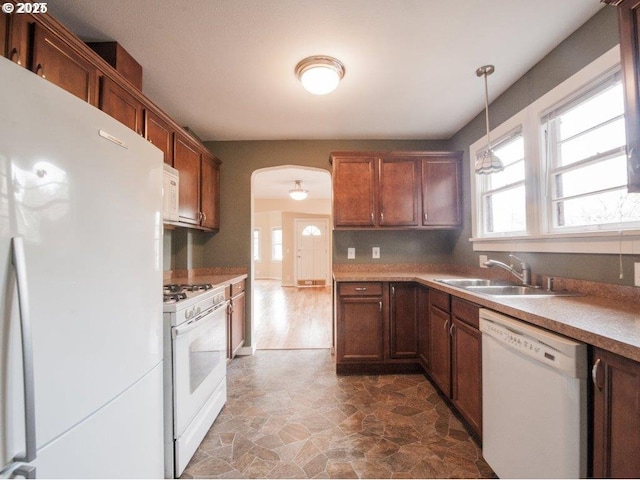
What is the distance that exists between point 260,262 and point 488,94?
29.3 ft

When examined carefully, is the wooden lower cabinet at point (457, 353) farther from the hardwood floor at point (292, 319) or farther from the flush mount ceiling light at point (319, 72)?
the flush mount ceiling light at point (319, 72)

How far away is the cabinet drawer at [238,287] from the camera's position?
284 cm

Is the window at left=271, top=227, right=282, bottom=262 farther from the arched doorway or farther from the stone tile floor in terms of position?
the stone tile floor

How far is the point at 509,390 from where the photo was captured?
127cm

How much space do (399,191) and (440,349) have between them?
1648mm

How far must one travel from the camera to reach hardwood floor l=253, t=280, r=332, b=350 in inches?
144

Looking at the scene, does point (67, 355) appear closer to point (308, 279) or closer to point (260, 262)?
point (308, 279)

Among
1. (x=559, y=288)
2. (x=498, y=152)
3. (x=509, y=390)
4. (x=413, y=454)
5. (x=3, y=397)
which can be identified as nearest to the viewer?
(x=3, y=397)

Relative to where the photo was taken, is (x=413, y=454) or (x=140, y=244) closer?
(x=140, y=244)

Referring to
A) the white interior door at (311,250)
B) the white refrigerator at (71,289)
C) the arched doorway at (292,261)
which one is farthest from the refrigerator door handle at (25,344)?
the white interior door at (311,250)

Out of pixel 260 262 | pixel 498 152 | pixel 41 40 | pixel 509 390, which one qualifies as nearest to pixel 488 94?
pixel 498 152

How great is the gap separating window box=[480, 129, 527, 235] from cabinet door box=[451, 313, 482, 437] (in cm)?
106

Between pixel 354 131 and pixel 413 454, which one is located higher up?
pixel 354 131

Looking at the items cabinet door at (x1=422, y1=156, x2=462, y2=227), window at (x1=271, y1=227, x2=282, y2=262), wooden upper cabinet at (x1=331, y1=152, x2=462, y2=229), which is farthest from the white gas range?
window at (x1=271, y1=227, x2=282, y2=262)
